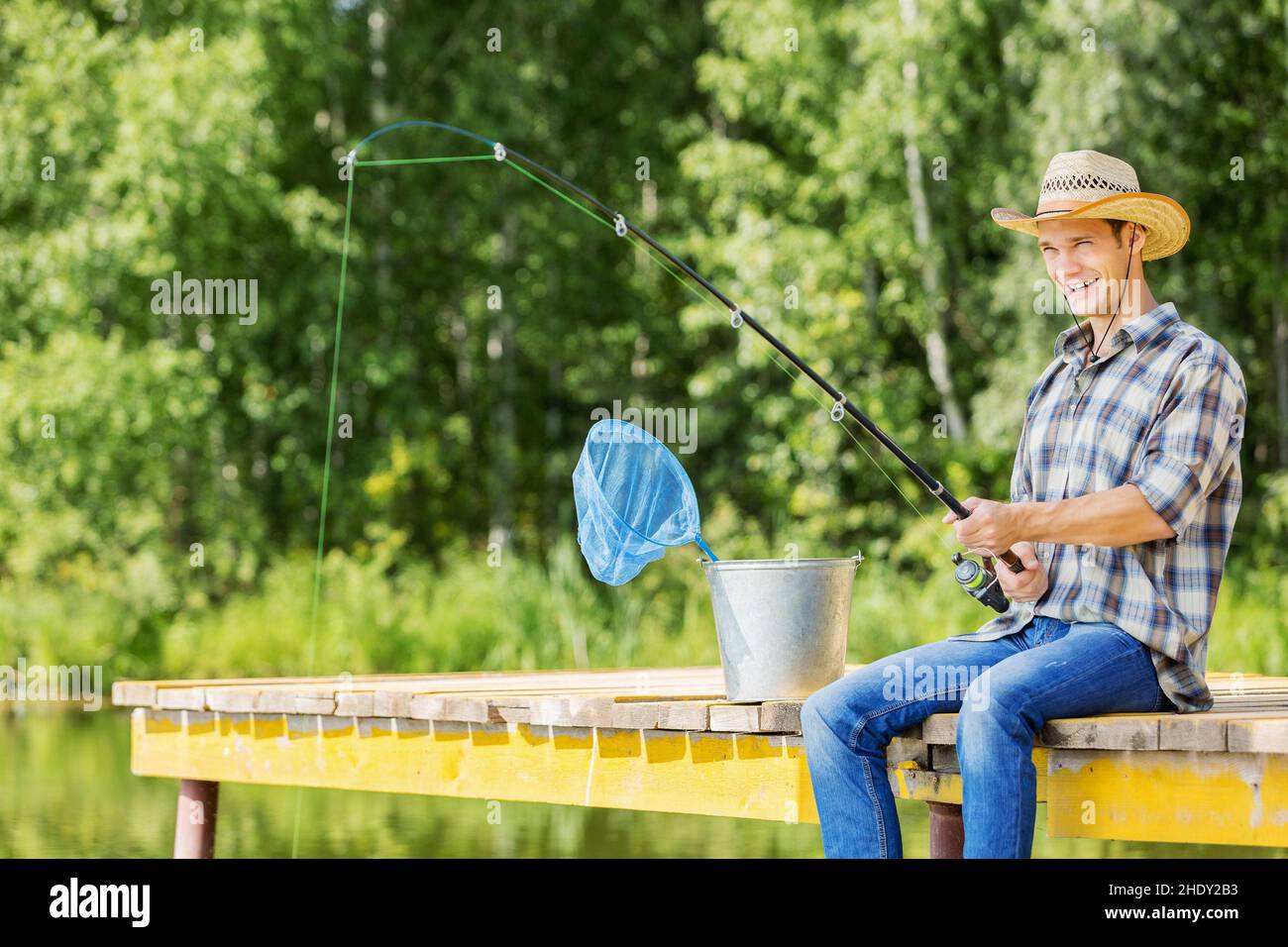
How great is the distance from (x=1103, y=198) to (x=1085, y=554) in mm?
626

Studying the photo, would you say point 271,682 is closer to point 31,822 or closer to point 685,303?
point 31,822

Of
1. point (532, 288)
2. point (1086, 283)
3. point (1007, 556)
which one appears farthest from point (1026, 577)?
point (532, 288)

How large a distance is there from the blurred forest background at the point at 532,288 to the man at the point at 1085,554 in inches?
282

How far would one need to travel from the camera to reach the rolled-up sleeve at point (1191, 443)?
2.86m

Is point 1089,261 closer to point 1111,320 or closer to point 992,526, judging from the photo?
point 1111,320

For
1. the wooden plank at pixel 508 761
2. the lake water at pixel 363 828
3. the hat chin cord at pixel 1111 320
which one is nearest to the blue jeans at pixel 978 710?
the wooden plank at pixel 508 761

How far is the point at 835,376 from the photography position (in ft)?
44.5

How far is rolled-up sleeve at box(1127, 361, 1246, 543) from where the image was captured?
2.86 meters

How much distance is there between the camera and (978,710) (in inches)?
111

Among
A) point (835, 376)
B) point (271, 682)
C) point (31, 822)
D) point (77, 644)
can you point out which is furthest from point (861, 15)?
point (271, 682)

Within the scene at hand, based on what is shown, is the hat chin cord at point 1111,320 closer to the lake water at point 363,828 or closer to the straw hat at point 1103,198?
the straw hat at point 1103,198

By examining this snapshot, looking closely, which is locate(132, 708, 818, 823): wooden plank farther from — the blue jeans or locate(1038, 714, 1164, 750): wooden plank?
locate(1038, 714, 1164, 750): wooden plank

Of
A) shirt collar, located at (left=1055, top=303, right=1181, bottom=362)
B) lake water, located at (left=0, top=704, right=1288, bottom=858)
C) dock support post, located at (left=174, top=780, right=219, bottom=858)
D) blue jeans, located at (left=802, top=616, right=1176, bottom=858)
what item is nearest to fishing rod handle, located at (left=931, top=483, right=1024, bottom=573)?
blue jeans, located at (left=802, top=616, right=1176, bottom=858)
